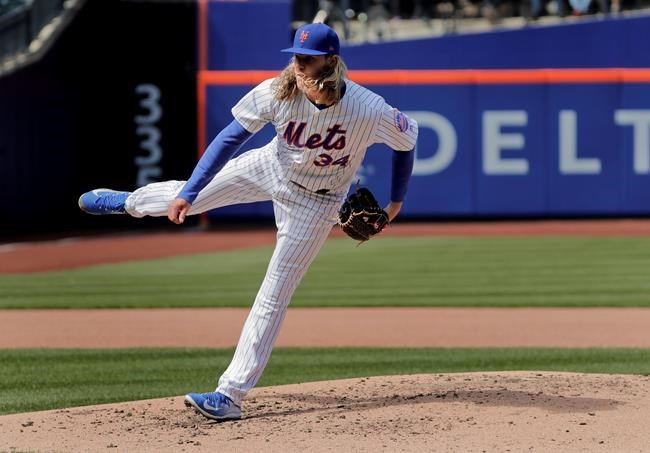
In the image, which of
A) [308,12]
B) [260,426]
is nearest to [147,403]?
[260,426]

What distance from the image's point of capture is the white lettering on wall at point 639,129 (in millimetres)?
21203

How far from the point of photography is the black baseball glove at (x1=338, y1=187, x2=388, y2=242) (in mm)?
5926

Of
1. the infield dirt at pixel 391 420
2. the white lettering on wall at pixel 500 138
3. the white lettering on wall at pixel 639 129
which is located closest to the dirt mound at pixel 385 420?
the infield dirt at pixel 391 420

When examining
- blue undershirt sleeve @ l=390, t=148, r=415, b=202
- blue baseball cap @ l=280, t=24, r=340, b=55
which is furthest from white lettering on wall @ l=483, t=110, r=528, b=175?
blue baseball cap @ l=280, t=24, r=340, b=55

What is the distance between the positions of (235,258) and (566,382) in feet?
32.0

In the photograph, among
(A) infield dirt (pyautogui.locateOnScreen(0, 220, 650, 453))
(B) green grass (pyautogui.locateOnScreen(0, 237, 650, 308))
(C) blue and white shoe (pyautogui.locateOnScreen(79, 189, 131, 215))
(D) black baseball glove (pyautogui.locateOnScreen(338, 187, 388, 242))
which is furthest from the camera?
(B) green grass (pyautogui.locateOnScreen(0, 237, 650, 308))

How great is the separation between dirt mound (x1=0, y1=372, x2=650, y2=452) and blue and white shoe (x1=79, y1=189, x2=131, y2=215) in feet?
3.42

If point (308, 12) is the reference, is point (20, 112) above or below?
below

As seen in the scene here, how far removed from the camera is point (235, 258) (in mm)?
16094

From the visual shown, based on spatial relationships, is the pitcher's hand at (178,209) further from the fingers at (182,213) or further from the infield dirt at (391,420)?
the infield dirt at (391,420)

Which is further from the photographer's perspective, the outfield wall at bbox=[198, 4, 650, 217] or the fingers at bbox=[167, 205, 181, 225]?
the outfield wall at bbox=[198, 4, 650, 217]

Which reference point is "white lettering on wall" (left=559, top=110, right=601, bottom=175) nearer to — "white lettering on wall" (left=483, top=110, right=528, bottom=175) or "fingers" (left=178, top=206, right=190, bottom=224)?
"white lettering on wall" (left=483, top=110, right=528, bottom=175)

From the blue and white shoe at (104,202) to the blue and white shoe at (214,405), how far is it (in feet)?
3.52

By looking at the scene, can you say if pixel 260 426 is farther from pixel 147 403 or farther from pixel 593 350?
pixel 593 350
